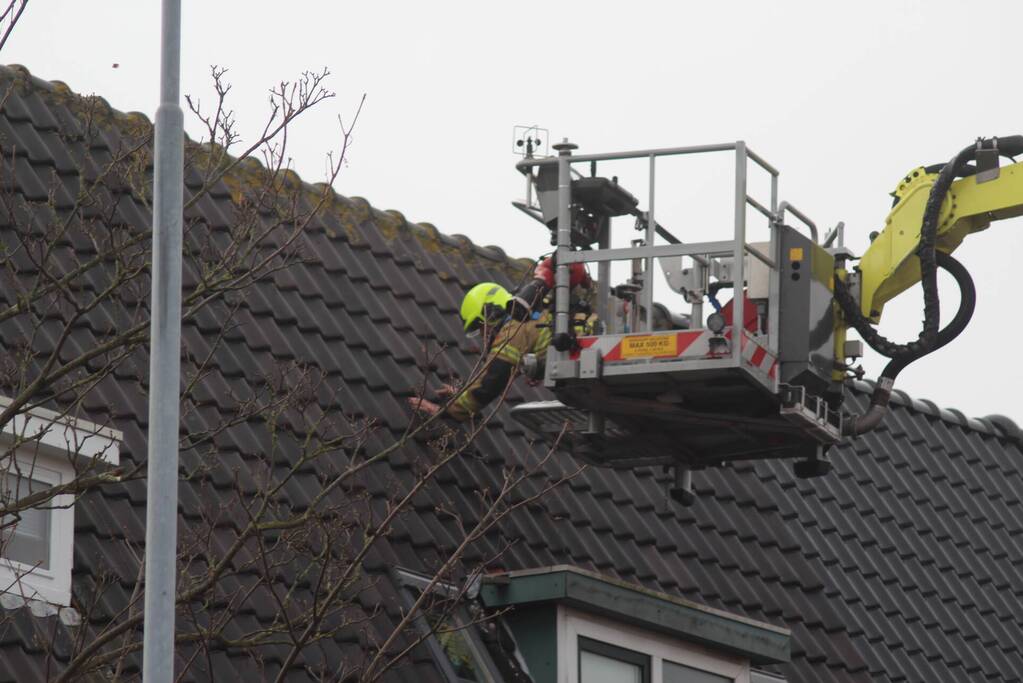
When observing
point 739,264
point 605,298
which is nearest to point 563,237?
point 605,298

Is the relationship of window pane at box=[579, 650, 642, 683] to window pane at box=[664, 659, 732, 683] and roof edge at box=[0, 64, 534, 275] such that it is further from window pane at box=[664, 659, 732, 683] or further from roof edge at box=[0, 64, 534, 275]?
roof edge at box=[0, 64, 534, 275]

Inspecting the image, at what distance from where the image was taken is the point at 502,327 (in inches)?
626

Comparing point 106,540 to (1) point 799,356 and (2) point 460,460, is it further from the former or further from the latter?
(1) point 799,356

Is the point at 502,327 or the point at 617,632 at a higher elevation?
the point at 502,327

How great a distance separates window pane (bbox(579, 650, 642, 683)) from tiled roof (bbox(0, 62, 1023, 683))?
110 cm

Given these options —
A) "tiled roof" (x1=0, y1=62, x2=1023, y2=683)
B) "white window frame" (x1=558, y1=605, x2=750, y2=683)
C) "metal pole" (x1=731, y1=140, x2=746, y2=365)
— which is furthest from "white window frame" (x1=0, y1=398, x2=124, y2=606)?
"metal pole" (x1=731, y1=140, x2=746, y2=365)

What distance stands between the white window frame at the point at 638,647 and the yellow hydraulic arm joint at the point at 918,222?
9.76 ft

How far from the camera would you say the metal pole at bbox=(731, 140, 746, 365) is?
15805 millimetres

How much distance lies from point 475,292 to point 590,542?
2.11 metres

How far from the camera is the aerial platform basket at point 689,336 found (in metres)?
16.0

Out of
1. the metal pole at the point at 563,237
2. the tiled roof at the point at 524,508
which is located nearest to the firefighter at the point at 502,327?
the metal pole at the point at 563,237

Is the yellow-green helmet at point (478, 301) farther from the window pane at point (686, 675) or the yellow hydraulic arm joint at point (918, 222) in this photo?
the window pane at point (686, 675)

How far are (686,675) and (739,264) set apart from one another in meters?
2.88

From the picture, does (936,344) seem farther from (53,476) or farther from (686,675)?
(53,476)
